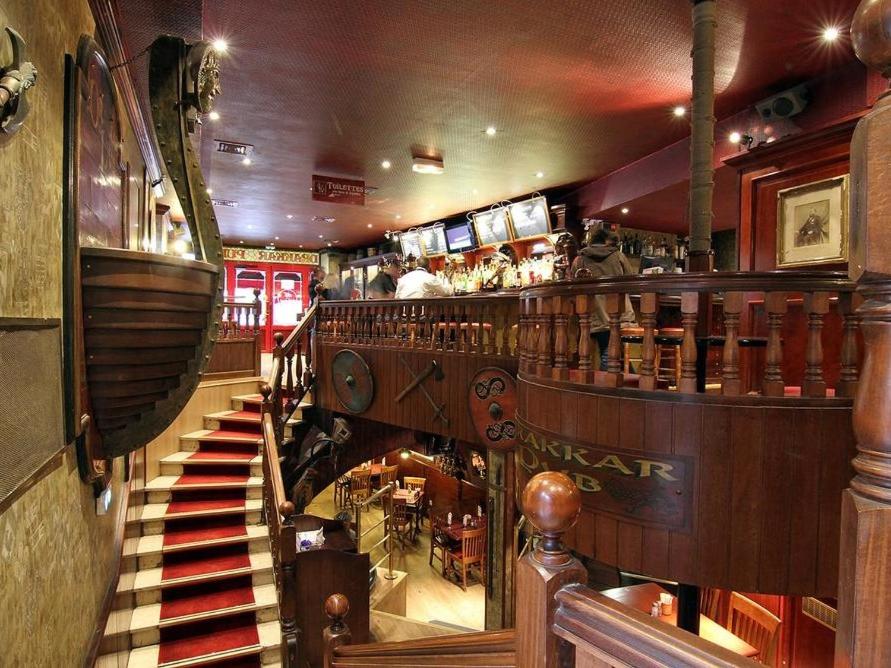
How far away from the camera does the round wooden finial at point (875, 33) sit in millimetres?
672

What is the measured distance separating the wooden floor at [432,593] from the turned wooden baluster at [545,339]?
201 inches

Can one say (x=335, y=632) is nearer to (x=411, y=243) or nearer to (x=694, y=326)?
(x=694, y=326)

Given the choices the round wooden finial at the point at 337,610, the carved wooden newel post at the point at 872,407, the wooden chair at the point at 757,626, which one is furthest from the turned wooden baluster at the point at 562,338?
the wooden chair at the point at 757,626

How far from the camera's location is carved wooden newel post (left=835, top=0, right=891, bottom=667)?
664 millimetres

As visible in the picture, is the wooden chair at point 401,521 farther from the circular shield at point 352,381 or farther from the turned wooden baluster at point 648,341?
the turned wooden baluster at point 648,341

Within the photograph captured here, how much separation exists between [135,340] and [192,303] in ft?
0.88

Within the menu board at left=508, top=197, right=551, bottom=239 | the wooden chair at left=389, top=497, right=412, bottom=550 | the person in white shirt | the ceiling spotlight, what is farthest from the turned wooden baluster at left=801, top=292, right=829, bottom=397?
the wooden chair at left=389, top=497, right=412, bottom=550

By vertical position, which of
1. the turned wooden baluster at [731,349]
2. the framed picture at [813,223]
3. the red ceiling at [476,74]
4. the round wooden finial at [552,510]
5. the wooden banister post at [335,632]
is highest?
the red ceiling at [476,74]

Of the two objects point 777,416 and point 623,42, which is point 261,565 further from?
point 623,42

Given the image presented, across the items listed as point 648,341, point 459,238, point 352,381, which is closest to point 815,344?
point 648,341

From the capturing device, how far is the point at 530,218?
29.2ft

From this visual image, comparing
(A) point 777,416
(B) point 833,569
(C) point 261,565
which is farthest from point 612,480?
(C) point 261,565

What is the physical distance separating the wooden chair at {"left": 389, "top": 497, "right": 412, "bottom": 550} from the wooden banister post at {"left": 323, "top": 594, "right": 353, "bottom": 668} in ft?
28.3

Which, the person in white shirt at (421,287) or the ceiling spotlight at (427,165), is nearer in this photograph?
the person in white shirt at (421,287)
